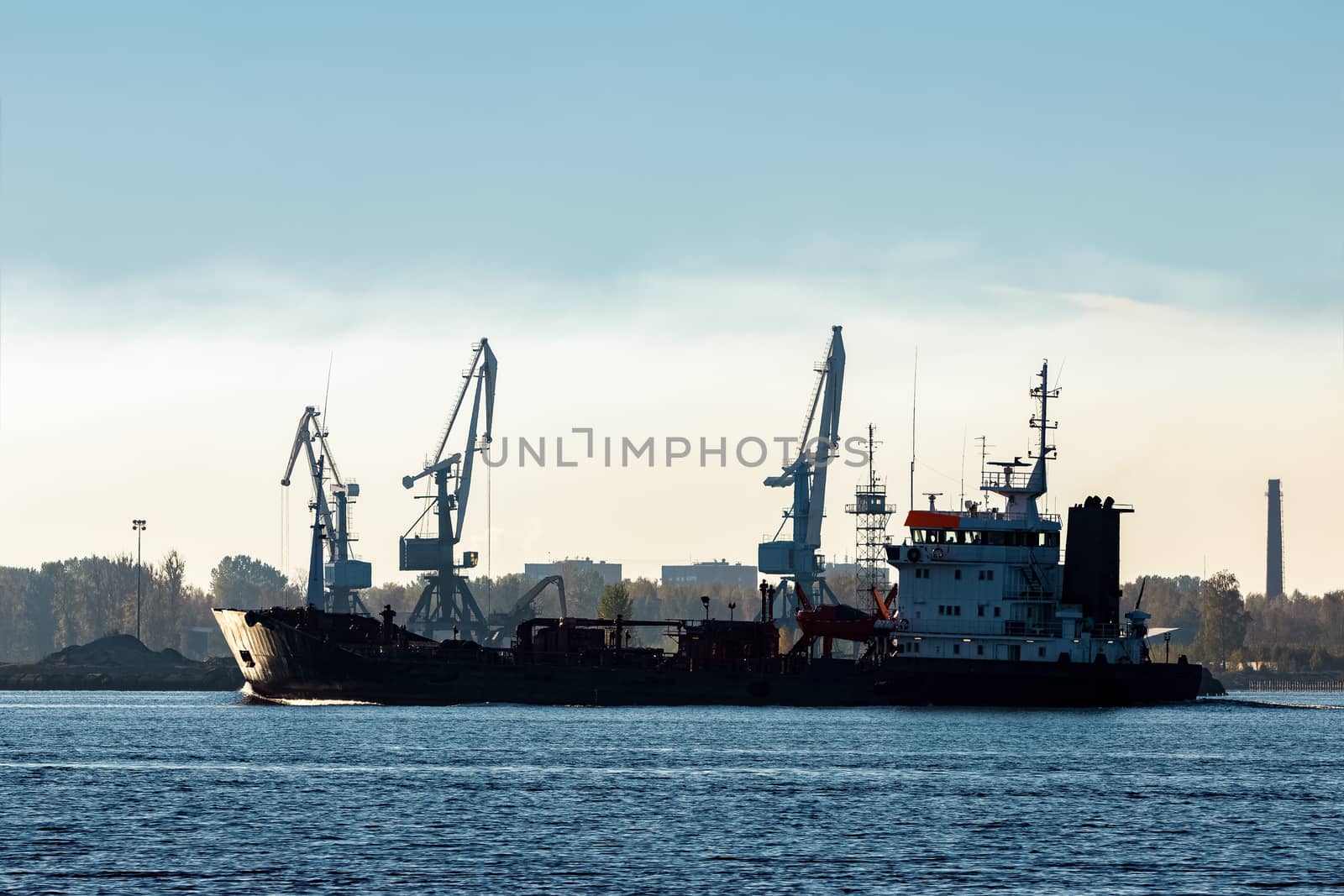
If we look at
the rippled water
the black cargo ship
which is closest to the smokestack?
the black cargo ship

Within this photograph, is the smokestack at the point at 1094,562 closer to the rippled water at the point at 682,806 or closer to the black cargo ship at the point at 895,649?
the black cargo ship at the point at 895,649

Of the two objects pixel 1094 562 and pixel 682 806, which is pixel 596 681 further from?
pixel 682 806

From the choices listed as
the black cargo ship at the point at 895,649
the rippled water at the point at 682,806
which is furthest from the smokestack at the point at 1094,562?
the rippled water at the point at 682,806

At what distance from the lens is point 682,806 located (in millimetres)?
59656

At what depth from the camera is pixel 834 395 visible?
159 meters

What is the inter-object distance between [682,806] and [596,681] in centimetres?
4699

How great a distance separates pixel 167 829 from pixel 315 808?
19.5 feet

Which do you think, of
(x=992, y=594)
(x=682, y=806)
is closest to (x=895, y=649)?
(x=992, y=594)

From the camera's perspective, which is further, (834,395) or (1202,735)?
(834,395)

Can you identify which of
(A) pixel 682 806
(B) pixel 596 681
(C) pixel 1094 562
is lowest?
(A) pixel 682 806

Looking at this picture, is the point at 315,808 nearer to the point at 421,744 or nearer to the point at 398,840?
the point at 398,840

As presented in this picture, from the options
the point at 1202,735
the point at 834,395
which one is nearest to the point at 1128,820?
the point at 1202,735

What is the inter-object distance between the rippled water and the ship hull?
298 centimetres

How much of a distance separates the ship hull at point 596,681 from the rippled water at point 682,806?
9.79 ft
